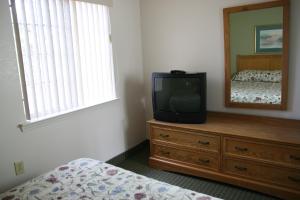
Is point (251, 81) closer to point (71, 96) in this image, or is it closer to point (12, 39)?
point (71, 96)

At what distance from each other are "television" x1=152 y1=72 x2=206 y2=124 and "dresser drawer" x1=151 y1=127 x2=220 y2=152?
0.15 meters

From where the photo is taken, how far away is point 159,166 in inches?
Result: 120

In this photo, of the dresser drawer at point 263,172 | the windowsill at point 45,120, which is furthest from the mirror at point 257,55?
the windowsill at point 45,120

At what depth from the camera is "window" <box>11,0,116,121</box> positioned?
2.17 metres

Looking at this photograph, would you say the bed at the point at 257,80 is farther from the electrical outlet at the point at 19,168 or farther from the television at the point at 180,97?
the electrical outlet at the point at 19,168

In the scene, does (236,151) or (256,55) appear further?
(256,55)

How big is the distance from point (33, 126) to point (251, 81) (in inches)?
89.9

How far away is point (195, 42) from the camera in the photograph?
3.08 m

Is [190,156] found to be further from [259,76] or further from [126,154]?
[259,76]

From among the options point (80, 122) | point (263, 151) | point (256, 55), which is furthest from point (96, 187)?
point (256, 55)

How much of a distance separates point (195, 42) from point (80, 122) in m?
1.67

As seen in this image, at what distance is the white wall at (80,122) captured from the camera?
2.04 metres

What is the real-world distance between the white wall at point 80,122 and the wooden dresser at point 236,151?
0.53 metres

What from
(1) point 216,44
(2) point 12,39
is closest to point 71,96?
(2) point 12,39
